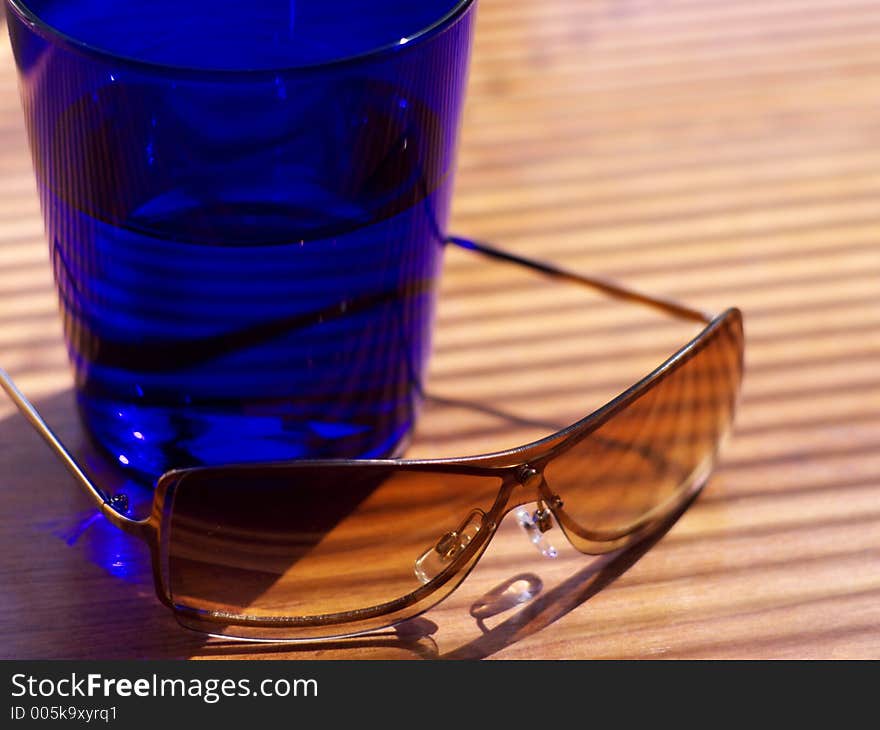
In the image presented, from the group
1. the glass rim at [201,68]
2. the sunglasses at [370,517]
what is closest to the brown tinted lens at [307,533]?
the sunglasses at [370,517]

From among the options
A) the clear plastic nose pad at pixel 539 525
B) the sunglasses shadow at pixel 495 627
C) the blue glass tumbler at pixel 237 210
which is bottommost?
the sunglasses shadow at pixel 495 627

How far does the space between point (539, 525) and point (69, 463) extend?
0.15m

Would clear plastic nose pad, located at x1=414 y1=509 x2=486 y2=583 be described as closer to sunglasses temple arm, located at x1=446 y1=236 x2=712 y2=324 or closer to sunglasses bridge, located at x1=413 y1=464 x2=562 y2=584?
sunglasses bridge, located at x1=413 y1=464 x2=562 y2=584

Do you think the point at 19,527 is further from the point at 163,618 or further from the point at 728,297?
the point at 728,297

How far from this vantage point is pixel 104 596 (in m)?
0.39

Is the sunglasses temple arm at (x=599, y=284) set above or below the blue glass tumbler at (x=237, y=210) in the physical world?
below

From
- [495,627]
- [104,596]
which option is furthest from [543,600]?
[104,596]

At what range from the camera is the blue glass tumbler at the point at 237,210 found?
33cm

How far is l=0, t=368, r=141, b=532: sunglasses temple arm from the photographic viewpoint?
37 cm

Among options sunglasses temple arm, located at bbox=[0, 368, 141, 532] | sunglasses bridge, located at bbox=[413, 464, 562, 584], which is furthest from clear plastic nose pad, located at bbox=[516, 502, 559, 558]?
sunglasses temple arm, located at bbox=[0, 368, 141, 532]

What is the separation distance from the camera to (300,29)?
42 cm

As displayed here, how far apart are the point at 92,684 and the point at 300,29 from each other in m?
0.21

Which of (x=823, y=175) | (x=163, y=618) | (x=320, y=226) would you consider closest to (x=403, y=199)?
(x=320, y=226)

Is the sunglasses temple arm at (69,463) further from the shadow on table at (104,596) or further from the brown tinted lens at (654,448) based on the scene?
the brown tinted lens at (654,448)
